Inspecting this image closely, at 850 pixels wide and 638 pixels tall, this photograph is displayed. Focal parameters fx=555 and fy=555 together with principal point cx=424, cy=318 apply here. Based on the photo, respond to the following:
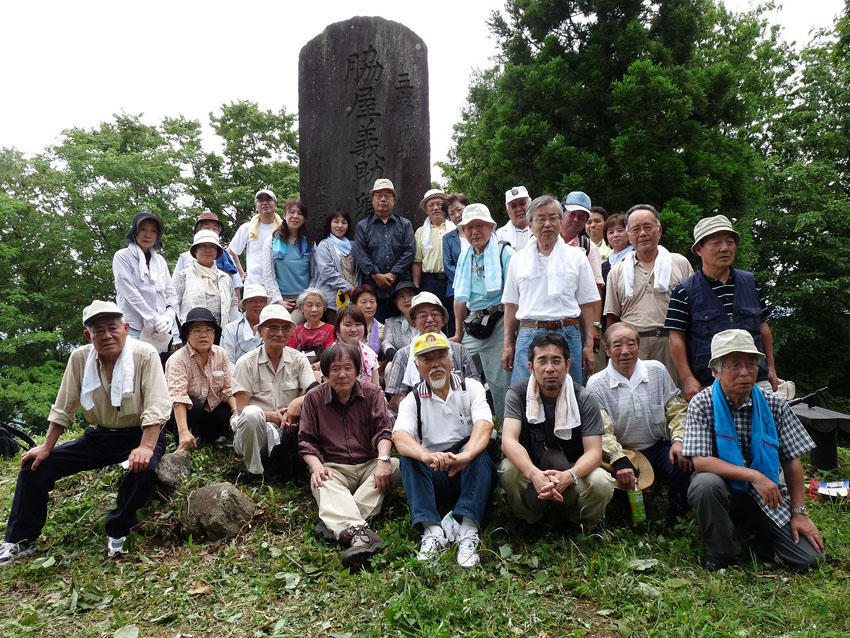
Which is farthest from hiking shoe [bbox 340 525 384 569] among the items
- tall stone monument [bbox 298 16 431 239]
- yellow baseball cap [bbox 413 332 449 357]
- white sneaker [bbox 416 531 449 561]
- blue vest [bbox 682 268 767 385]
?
tall stone monument [bbox 298 16 431 239]

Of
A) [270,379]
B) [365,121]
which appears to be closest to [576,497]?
[270,379]

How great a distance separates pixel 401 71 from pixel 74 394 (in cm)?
530

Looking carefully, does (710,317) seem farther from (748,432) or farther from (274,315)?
(274,315)

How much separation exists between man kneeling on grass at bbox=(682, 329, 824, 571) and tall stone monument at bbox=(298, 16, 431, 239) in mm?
4439

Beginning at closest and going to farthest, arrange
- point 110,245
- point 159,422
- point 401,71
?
point 159,422 < point 401,71 < point 110,245

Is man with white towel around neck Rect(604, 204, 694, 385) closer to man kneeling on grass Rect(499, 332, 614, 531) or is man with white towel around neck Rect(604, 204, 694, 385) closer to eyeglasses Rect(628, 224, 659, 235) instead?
eyeglasses Rect(628, 224, 659, 235)

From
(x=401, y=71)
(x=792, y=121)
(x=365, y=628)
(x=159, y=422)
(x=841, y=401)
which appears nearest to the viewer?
(x=365, y=628)

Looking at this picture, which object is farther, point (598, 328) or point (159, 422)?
point (598, 328)

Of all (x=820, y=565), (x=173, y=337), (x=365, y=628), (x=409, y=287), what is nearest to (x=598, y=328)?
(x=409, y=287)

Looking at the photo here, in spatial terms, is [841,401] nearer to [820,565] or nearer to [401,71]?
[820,565]

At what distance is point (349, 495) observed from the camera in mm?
3822

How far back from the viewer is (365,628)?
9.27 feet

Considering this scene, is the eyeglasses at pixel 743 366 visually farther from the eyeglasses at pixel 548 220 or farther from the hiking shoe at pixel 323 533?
the hiking shoe at pixel 323 533

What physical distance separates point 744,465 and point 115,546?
13.6ft
